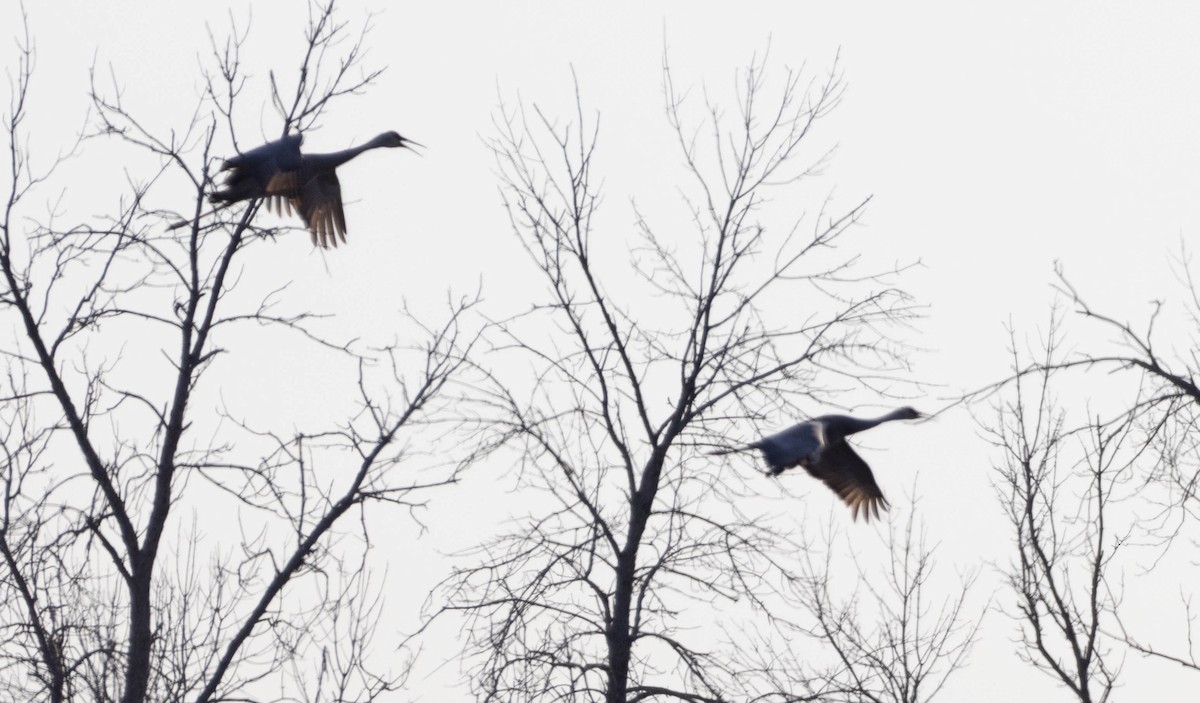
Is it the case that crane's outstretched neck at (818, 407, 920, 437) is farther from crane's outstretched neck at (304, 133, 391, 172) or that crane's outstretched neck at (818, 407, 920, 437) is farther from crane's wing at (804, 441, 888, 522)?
crane's outstretched neck at (304, 133, 391, 172)

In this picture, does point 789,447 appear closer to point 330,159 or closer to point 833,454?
point 833,454

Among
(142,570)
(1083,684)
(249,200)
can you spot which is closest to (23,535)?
(142,570)

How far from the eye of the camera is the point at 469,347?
9.48m

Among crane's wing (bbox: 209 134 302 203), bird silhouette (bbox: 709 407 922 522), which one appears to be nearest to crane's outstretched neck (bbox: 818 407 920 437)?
bird silhouette (bbox: 709 407 922 522)

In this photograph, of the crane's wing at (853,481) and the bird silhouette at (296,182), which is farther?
the crane's wing at (853,481)

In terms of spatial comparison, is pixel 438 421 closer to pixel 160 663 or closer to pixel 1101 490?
pixel 160 663

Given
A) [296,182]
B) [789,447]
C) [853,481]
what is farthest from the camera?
[853,481]

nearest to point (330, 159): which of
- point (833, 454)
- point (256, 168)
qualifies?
point (256, 168)

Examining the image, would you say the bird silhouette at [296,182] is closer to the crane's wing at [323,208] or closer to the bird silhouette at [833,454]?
the crane's wing at [323,208]

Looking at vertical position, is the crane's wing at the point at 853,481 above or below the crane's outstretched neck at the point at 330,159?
below

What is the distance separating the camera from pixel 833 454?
11.1 meters

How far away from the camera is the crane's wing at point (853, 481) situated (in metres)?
11.4

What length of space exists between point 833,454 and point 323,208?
386cm

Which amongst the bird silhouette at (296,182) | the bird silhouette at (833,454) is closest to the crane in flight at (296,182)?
the bird silhouette at (296,182)
